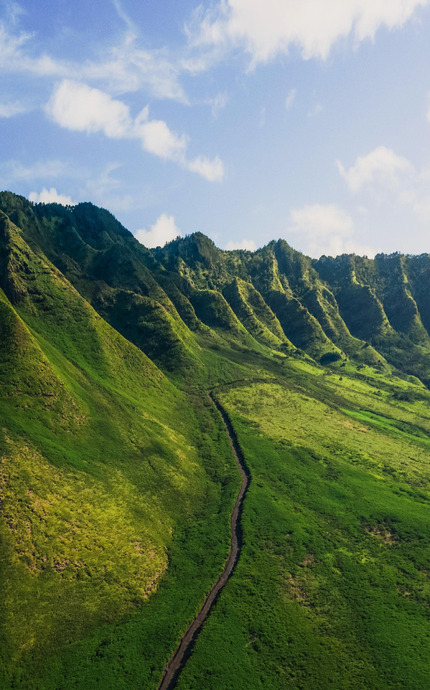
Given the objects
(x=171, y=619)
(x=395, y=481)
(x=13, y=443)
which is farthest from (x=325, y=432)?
(x=13, y=443)

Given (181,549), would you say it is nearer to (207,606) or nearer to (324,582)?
(207,606)

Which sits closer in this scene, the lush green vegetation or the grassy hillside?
the grassy hillside

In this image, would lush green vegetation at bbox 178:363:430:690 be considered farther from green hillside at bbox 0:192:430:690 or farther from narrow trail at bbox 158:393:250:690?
narrow trail at bbox 158:393:250:690

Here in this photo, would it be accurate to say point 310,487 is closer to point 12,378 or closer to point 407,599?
point 407,599

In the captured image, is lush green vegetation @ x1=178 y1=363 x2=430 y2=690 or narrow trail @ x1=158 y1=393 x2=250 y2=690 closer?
narrow trail @ x1=158 y1=393 x2=250 y2=690

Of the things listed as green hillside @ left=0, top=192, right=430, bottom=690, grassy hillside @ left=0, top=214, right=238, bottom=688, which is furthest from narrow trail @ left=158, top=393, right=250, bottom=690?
grassy hillside @ left=0, top=214, right=238, bottom=688

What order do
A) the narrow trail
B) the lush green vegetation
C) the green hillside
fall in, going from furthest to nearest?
the lush green vegetation < the green hillside < the narrow trail

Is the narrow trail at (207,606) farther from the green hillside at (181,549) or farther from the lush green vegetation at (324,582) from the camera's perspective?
the lush green vegetation at (324,582)

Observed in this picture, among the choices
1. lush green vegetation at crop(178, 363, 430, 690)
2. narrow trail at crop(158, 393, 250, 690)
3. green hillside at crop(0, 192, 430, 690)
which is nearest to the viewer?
narrow trail at crop(158, 393, 250, 690)

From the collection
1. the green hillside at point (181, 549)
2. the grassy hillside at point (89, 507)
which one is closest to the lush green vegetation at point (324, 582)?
the green hillside at point (181, 549)

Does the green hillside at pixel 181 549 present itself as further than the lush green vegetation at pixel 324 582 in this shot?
No

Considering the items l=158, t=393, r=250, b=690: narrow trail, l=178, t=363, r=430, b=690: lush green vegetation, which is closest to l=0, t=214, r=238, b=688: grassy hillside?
l=158, t=393, r=250, b=690: narrow trail

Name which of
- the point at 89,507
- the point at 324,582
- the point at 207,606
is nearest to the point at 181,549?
the point at 207,606

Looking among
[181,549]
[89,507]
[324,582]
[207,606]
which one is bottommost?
[207,606]
